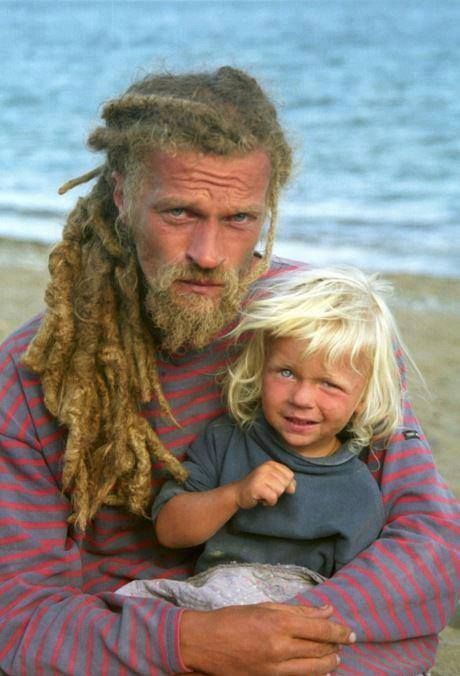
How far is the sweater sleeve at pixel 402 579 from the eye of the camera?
2.82 metres

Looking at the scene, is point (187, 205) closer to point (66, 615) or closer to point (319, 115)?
point (66, 615)

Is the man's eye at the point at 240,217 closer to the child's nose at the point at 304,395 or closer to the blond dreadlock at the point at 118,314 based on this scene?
the blond dreadlock at the point at 118,314

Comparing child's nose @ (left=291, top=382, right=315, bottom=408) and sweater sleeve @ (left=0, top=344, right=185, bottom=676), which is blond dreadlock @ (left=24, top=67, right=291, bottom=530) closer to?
sweater sleeve @ (left=0, top=344, right=185, bottom=676)

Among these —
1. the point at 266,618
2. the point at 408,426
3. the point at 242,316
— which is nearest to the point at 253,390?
the point at 242,316

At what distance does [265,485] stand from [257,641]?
369 mm

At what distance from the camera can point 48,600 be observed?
9.30ft

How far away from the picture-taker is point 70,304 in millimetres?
3043

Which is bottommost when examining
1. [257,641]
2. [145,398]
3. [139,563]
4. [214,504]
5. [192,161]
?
[139,563]

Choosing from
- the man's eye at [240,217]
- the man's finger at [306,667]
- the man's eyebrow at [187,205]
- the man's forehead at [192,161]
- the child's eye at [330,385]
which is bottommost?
the man's finger at [306,667]

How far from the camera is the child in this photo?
115 inches

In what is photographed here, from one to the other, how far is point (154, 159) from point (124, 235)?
22 centimetres

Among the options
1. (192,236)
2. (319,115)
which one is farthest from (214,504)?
(319,115)

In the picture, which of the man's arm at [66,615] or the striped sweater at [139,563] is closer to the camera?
the man's arm at [66,615]

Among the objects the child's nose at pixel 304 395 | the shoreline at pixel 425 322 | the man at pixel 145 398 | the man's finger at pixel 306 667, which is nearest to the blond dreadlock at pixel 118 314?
the man at pixel 145 398
